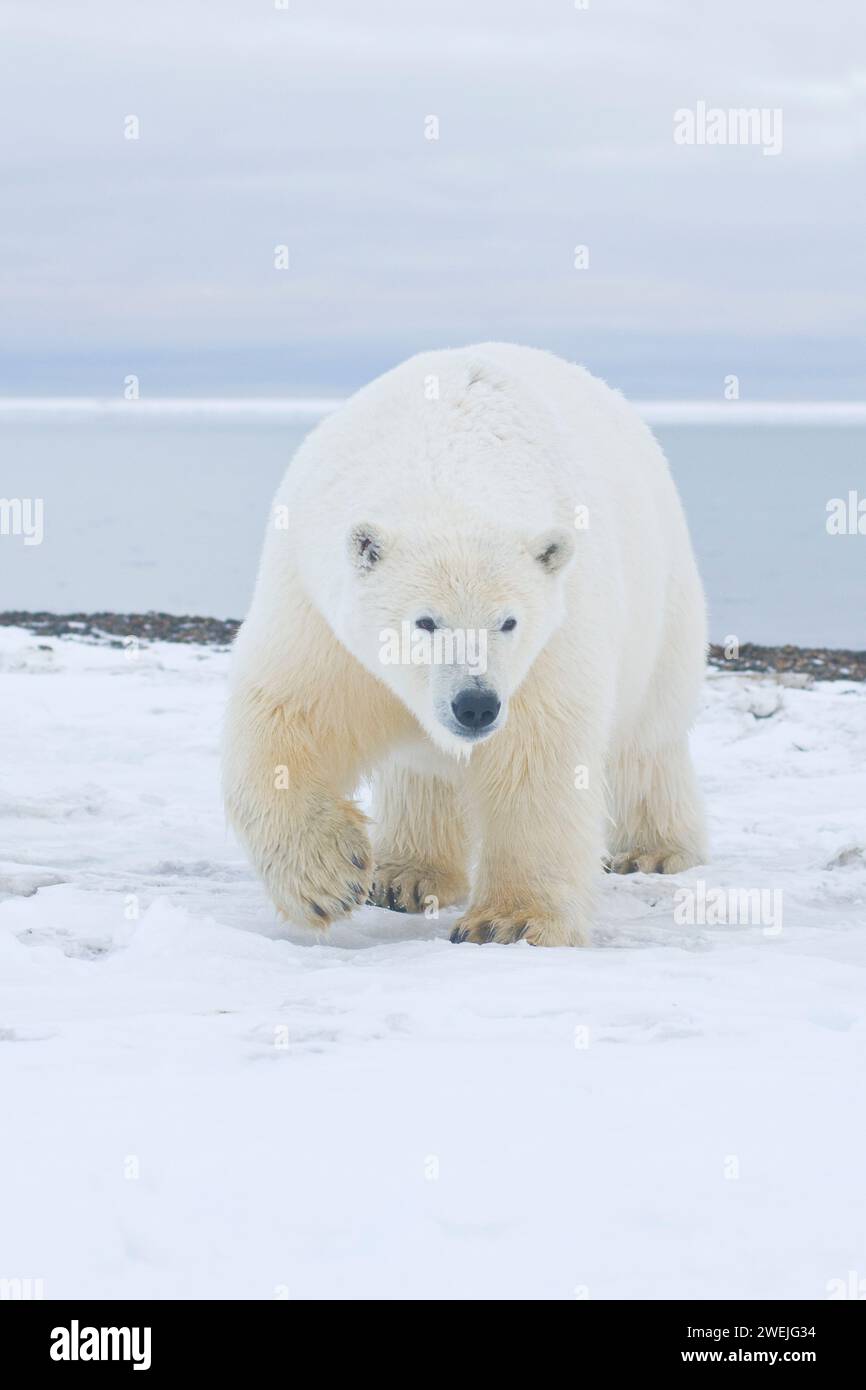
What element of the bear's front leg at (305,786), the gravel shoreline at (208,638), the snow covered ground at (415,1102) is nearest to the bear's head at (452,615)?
the bear's front leg at (305,786)

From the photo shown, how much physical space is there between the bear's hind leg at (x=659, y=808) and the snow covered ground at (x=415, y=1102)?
0.91m

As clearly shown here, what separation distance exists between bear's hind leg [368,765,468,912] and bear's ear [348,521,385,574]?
144 cm

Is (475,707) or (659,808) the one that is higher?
(475,707)

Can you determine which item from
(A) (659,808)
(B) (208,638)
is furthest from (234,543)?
(A) (659,808)

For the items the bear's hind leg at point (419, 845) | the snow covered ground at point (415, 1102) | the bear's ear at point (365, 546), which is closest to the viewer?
the snow covered ground at point (415, 1102)

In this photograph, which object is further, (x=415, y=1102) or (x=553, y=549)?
(x=553, y=549)

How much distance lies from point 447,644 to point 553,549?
0.45 m

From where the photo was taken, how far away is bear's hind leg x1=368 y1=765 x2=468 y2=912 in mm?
5316

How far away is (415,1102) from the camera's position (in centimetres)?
271

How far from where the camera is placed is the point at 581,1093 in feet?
9.14

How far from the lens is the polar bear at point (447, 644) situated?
156 inches

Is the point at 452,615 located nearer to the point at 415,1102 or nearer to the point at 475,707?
the point at 475,707

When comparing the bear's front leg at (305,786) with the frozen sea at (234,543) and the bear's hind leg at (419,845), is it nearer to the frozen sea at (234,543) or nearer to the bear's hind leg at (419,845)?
the bear's hind leg at (419,845)
